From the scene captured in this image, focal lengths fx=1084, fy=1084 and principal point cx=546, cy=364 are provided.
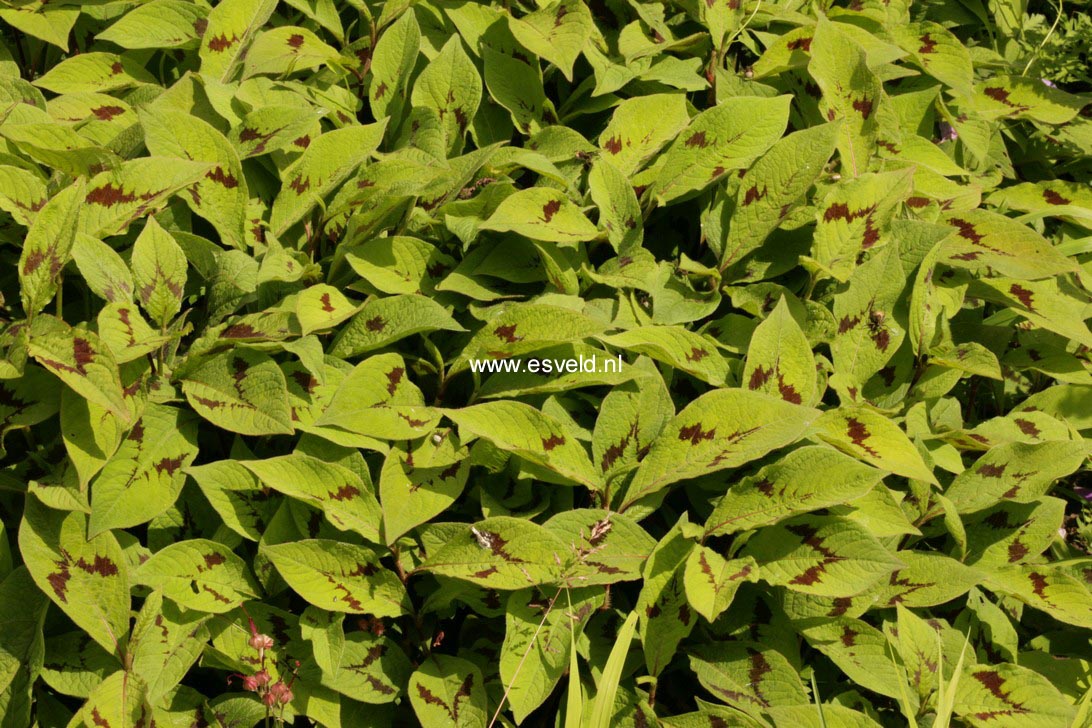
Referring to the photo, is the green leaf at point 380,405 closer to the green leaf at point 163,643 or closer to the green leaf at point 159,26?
the green leaf at point 163,643

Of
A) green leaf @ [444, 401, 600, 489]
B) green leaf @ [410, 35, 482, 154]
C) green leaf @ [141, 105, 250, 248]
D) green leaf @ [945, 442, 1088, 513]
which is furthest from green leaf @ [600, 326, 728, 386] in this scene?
green leaf @ [141, 105, 250, 248]

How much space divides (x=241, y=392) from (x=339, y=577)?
15.5 inches

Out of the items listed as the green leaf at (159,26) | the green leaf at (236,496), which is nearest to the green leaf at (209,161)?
the green leaf at (159,26)

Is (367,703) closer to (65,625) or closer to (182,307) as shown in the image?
(65,625)

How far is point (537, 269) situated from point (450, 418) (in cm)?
46

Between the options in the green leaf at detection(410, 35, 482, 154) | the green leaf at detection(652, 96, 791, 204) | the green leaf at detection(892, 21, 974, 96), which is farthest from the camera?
the green leaf at detection(892, 21, 974, 96)

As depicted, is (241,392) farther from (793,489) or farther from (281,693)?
(793,489)

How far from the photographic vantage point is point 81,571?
6.56 feet

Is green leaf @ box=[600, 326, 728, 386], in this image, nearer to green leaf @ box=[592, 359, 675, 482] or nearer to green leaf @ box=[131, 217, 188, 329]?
green leaf @ box=[592, 359, 675, 482]

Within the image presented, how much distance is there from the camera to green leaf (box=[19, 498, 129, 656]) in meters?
1.96

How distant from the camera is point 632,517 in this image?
7.06ft

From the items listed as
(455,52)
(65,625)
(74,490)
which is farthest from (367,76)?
(65,625)

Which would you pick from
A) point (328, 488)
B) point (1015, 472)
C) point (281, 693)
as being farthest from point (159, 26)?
point (1015, 472)

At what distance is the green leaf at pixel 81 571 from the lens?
196cm
